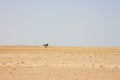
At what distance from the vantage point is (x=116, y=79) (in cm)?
1722

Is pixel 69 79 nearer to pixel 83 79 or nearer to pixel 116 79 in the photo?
pixel 83 79

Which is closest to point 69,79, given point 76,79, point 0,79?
point 76,79

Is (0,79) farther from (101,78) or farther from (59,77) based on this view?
(101,78)

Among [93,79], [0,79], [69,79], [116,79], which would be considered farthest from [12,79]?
[116,79]

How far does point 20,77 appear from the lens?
701 inches

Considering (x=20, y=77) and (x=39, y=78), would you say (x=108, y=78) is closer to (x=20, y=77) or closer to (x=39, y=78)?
(x=39, y=78)

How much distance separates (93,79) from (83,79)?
60 centimetres

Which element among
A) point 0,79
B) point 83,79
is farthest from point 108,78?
point 0,79

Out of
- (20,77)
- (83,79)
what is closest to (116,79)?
(83,79)

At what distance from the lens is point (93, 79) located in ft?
55.9

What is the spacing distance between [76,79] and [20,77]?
3550 mm

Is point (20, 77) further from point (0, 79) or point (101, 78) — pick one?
point (101, 78)

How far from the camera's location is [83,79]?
17.0 metres

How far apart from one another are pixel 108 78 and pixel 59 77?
3007mm
